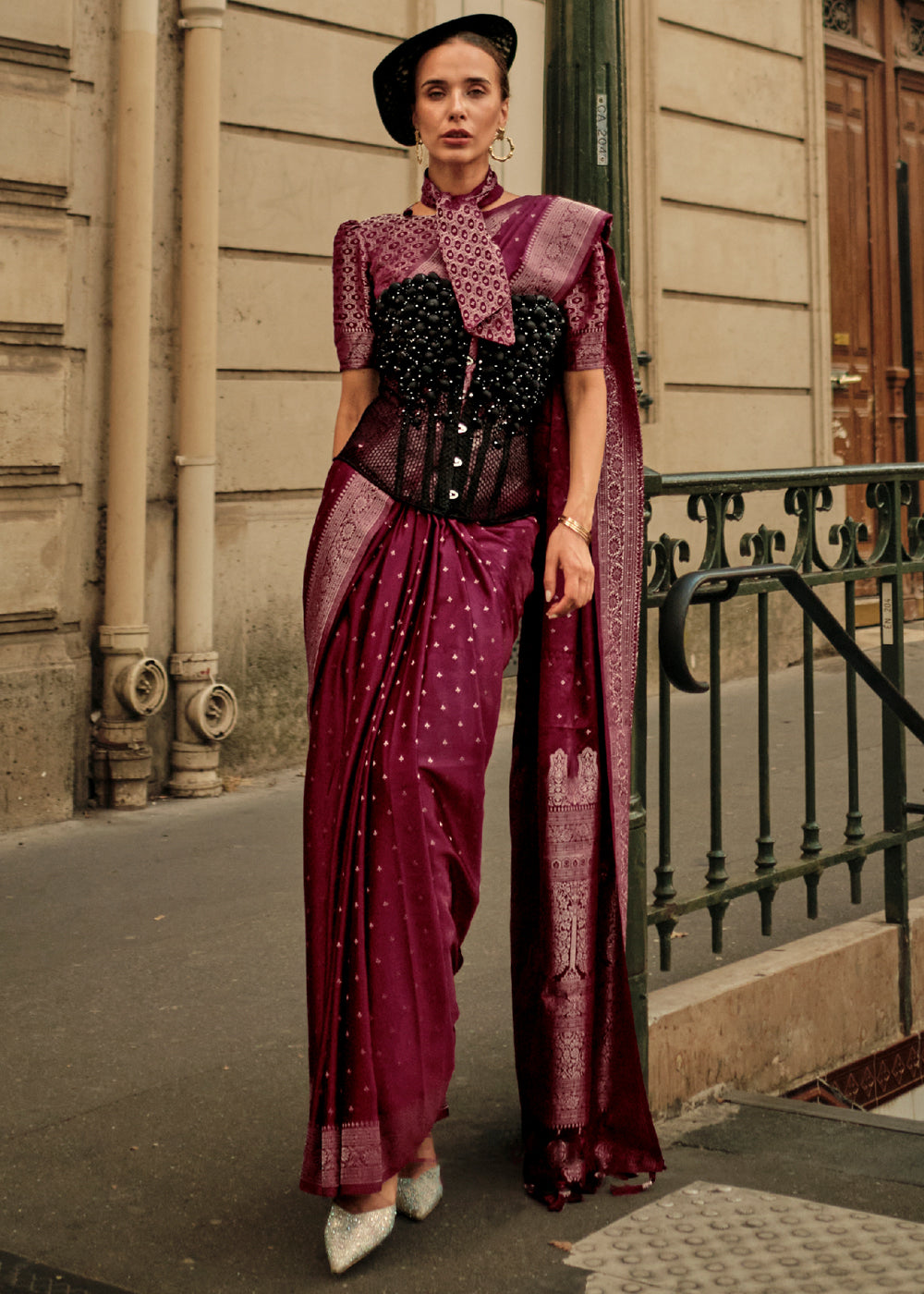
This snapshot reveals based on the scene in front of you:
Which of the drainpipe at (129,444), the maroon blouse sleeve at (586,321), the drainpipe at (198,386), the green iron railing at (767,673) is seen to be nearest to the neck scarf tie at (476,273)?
the maroon blouse sleeve at (586,321)

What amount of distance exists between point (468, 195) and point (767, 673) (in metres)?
1.45

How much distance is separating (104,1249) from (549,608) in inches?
49.9

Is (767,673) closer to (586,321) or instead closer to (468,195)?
(586,321)

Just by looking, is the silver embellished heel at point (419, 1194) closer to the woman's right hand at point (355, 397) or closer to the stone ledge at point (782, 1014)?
the stone ledge at point (782, 1014)

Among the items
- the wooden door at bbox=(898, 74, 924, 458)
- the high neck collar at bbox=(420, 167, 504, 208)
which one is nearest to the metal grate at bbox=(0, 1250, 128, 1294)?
the high neck collar at bbox=(420, 167, 504, 208)

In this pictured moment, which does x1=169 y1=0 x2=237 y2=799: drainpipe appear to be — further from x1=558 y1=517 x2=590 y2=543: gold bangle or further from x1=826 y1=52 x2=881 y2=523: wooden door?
x1=826 y1=52 x2=881 y2=523: wooden door

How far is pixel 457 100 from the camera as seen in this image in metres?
3.02

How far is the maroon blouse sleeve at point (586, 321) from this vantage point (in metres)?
3.05

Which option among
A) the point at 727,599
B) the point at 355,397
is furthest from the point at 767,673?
the point at 355,397

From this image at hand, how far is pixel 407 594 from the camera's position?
2936mm

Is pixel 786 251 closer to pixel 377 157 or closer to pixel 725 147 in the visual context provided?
pixel 725 147

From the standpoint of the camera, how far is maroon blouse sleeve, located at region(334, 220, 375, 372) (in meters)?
3.05

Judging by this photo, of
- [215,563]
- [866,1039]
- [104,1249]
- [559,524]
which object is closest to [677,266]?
[215,563]

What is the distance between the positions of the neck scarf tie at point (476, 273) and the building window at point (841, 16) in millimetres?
8368
